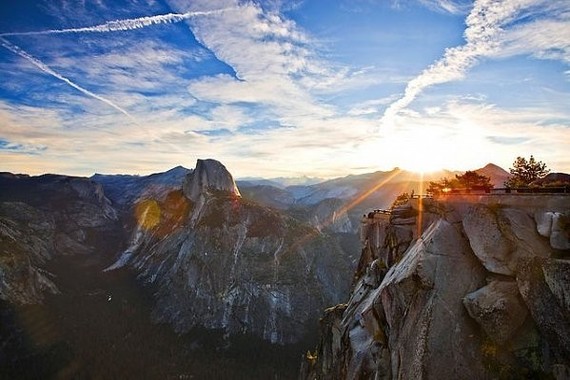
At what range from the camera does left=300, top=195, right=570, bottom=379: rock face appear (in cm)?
2517

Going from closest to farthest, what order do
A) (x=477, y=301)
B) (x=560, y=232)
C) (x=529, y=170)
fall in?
(x=560, y=232) < (x=477, y=301) < (x=529, y=170)

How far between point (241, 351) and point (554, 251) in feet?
528

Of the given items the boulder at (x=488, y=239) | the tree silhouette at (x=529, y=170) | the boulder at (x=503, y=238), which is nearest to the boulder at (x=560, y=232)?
the boulder at (x=503, y=238)

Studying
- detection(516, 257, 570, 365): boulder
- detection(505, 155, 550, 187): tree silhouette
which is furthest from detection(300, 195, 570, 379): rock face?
detection(505, 155, 550, 187): tree silhouette

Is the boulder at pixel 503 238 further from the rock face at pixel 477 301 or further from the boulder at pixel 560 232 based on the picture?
the boulder at pixel 560 232

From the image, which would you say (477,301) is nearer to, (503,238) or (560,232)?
(503,238)

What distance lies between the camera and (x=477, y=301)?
28.4m

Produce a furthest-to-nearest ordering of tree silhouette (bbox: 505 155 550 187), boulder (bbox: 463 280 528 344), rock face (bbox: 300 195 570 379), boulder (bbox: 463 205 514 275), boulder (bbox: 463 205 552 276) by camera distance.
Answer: tree silhouette (bbox: 505 155 550 187) < boulder (bbox: 463 205 514 275) < boulder (bbox: 463 205 552 276) < boulder (bbox: 463 280 528 344) < rock face (bbox: 300 195 570 379)

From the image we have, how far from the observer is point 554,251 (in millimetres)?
27219

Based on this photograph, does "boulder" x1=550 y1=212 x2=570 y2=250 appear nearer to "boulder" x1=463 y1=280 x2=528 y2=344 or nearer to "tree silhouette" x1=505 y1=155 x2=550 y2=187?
"boulder" x1=463 y1=280 x2=528 y2=344

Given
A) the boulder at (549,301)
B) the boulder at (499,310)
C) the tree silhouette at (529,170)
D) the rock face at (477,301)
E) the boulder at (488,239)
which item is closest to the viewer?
the boulder at (549,301)

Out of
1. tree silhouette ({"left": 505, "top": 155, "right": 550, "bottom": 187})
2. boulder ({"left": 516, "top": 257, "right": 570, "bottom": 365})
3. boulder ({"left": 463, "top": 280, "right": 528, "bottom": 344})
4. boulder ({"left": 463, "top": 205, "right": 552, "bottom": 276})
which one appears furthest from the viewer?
tree silhouette ({"left": 505, "top": 155, "right": 550, "bottom": 187})

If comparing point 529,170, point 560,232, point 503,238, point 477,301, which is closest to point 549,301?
point 477,301

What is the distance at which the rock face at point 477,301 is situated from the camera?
82.6ft
